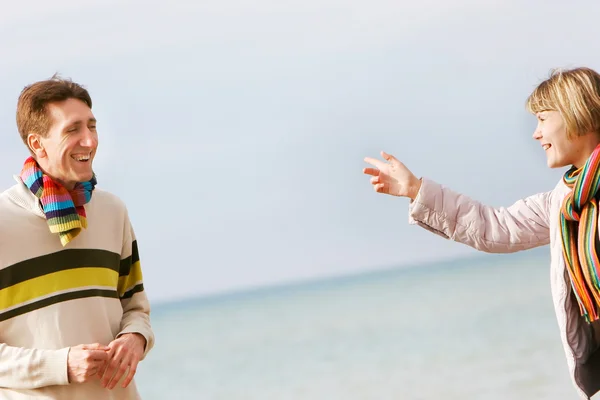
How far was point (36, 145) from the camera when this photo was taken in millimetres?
2277

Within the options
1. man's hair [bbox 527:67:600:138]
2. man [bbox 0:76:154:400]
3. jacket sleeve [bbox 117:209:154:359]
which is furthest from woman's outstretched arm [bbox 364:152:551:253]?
man [bbox 0:76:154:400]

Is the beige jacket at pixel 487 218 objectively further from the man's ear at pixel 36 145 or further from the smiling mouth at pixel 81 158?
the man's ear at pixel 36 145

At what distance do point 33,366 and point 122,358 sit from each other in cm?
22

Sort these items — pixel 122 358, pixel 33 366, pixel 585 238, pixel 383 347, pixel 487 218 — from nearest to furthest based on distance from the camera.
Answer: pixel 33 366 → pixel 122 358 → pixel 585 238 → pixel 487 218 → pixel 383 347

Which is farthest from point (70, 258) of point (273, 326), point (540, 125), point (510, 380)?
point (273, 326)

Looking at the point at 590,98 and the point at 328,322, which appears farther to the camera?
the point at 328,322

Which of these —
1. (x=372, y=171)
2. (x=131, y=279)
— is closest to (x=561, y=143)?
(x=372, y=171)

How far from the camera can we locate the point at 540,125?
2.45m

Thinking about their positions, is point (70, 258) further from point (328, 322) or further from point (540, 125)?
point (328, 322)

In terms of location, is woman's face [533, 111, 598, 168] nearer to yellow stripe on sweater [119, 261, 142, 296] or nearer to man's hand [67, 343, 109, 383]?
yellow stripe on sweater [119, 261, 142, 296]

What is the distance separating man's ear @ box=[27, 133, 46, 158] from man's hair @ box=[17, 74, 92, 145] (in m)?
0.01

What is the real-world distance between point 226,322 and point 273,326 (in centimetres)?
227

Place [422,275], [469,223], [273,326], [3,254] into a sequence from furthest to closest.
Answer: [422,275] → [273,326] → [469,223] → [3,254]

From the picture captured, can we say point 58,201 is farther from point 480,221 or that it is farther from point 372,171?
point 480,221
